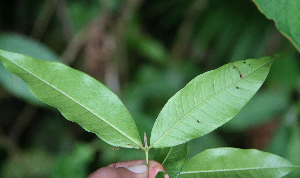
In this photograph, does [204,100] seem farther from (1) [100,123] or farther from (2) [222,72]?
(1) [100,123]

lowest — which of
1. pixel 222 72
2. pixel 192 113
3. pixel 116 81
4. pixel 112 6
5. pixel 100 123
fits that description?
pixel 116 81

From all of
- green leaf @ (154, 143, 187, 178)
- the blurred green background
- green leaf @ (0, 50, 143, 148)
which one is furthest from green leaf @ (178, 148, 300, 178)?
the blurred green background

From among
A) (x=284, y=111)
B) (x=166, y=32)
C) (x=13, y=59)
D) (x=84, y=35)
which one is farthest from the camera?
(x=166, y=32)

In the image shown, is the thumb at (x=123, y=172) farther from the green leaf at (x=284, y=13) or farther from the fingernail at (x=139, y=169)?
the green leaf at (x=284, y=13)

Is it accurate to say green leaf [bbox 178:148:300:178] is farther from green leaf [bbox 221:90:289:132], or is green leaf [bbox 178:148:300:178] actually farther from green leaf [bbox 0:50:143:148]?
green leaf [bbox 221:90:289:132]

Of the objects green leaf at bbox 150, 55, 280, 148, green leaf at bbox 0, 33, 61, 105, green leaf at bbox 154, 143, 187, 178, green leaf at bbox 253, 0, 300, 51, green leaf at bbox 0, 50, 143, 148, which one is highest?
green leaf at bbox 253, 0, 300, 51

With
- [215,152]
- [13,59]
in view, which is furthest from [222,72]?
[13,59]

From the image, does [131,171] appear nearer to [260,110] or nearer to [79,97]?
[79,97]
